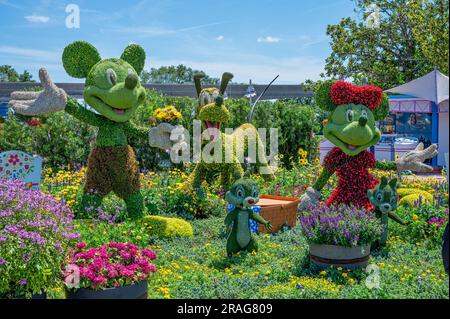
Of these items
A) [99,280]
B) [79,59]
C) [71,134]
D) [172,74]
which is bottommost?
[99,280]

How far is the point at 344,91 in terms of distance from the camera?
20.6ft

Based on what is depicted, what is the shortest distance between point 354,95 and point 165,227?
9.45 ft

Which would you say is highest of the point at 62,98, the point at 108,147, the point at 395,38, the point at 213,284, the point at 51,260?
the point at 395,38

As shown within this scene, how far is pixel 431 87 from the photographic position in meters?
13.1

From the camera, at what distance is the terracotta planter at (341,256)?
184 inches

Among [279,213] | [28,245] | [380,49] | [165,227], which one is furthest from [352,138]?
[380,49]

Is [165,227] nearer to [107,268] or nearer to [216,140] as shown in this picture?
[216,140]

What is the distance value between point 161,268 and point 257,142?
11.4 ft

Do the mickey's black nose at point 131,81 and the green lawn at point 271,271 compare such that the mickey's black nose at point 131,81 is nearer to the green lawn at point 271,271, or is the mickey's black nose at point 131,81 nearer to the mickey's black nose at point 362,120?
the green lawn at point 271,271

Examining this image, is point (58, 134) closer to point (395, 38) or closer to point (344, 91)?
point (344, 91)

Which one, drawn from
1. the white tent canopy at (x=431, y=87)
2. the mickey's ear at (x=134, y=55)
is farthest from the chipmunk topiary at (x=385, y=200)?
the white tent canopy at (x=431, y=87)

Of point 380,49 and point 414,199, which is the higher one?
point 380,49
